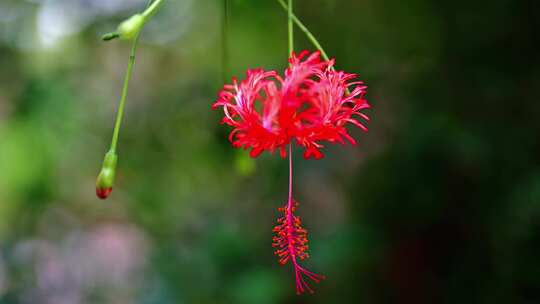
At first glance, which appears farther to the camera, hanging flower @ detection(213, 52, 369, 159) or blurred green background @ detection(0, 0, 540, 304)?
blurred green background @ detection(0, 0, 540, 304)

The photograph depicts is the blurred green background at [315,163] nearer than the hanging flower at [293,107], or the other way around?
the hanging flower at [293,107]

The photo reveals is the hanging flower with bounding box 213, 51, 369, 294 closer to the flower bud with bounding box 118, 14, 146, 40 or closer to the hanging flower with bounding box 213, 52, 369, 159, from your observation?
the hanging flower with bounding box 213, 52, 369, 159

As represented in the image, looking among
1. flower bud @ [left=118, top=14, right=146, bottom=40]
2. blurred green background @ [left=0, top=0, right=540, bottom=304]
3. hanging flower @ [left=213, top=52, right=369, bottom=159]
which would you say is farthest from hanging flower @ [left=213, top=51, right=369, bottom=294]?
blurred green background @ [left=0, top=0, right=540, bottom=304]

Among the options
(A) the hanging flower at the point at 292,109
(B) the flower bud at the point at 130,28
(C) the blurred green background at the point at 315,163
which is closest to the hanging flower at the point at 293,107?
(A) the hanging flower at the point at 292,109

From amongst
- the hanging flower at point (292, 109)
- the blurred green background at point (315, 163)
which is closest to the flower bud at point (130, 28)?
the hanging flower at point (292, 109)

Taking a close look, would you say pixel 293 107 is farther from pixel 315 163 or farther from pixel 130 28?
pixel 315 163

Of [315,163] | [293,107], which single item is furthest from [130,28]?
[315,163]

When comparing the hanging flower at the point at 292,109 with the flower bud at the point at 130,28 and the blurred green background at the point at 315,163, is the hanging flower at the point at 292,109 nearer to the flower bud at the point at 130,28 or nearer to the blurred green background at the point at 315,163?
the flower bud at the point at 130,28

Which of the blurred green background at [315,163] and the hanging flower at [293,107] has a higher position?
the blurred green background at [315,163]

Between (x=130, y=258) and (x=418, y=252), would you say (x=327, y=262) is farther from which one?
(x=130, y=258)

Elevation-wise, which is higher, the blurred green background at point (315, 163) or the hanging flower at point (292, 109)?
the blurred green background at point (315, 163)
